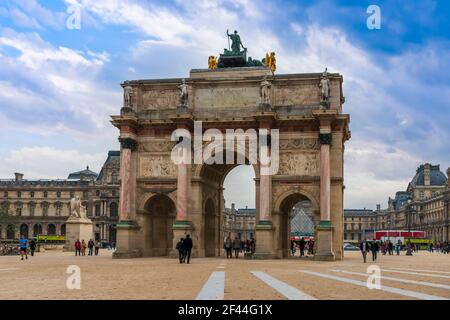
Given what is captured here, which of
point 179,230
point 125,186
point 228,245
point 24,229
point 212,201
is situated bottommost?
point 24,229

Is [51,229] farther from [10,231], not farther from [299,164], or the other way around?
[299,164]

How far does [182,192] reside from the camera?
1609 inches

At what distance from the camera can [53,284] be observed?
1755 cm

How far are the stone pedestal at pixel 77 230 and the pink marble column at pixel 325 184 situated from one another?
2589 centimetres

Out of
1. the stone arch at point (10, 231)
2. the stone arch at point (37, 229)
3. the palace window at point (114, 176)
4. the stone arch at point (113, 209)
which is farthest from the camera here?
the stone arch at point (37, 229)

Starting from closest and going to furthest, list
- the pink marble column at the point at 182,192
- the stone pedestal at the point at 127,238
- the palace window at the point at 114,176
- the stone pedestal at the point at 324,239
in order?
the stone pedestal at the point at 324,239 < the pink marble column at the point at 182,192 < the stone pedestal at the point at 127,238 < the palace window at the point at 114,176

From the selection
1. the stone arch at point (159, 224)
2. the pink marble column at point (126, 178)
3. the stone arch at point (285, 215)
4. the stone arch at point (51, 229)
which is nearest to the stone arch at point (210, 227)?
the stone arch at point (159, 224)

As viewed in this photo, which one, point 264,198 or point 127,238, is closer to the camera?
point 264,198

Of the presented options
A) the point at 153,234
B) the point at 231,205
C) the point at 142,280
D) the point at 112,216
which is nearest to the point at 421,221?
the point at 231,205

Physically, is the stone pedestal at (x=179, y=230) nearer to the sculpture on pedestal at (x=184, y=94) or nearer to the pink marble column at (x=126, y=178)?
the pink marble column at (x=126, y=178)

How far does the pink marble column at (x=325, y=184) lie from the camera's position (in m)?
38.9

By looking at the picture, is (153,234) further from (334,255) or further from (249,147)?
A: (334,255)

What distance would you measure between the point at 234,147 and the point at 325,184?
6.24m

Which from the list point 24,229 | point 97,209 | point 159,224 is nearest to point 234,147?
point 159,224
